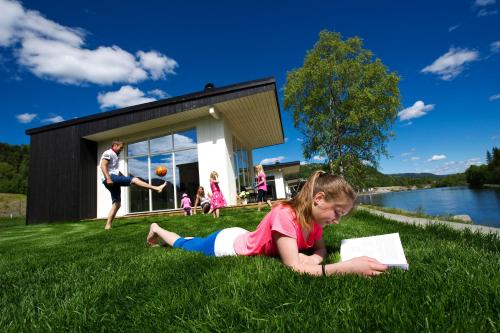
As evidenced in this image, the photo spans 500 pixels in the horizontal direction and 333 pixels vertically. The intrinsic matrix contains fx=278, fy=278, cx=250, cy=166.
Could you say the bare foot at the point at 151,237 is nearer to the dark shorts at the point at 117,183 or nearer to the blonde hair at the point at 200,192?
the dark shorts at the point at 117,183

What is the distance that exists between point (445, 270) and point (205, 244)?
202 cm

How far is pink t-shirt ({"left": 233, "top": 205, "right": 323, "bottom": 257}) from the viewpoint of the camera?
2057 millimetres

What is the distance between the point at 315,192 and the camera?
220cm

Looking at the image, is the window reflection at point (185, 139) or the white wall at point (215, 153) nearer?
the white wall at point (215, 153)

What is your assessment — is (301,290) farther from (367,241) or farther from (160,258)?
(160,258)

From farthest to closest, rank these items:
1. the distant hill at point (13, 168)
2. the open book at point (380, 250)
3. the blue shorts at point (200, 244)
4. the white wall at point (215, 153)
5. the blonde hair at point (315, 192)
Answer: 1. the distant hill at point (13, 168)
2. the white wall at point (215, 153)
3. the blue shorts at point (200, 244)
4. the blonde hair at point (315, 192)
5. the open book at point (380, 250)

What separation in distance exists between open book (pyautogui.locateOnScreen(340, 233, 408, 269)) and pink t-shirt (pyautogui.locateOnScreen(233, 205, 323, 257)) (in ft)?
1.02

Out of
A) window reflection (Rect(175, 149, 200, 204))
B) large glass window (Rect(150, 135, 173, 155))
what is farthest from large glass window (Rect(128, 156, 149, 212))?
window reflection (Rect(175, 149, 200, 204))

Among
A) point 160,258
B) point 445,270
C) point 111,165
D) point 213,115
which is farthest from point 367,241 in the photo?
point 213,115

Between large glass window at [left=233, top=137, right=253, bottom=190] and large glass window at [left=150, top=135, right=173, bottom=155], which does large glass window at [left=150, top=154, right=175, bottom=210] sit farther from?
large glass window at [left=233, top=137, right=253, bottom=190]

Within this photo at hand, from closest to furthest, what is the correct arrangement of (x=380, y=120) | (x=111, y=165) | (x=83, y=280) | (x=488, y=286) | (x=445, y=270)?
(x=488, y=286) < (x=445, y=270) < (x=83, y=280) < (x=111, y=165) < (x=380, y=120)

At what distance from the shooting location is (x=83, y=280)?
7.01ft

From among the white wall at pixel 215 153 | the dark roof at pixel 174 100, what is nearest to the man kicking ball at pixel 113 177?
the dark roof at pixel 174 100

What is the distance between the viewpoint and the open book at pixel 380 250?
187 centimetres
